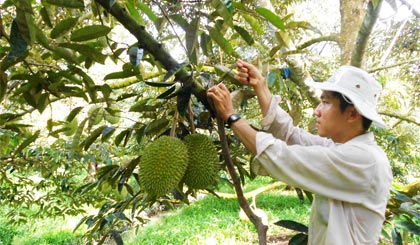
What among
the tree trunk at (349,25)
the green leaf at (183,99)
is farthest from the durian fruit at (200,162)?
the tree trunk at (349,25)

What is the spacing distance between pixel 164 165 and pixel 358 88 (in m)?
0.54

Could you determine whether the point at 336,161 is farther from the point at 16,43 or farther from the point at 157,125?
the point at 16,43

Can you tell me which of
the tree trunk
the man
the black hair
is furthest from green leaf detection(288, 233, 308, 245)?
the tree trunk

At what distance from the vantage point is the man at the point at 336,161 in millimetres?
908

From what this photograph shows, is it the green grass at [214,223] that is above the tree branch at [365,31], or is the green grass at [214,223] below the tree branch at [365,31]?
below

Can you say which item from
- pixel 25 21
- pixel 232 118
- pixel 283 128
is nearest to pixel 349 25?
pixel 283 128

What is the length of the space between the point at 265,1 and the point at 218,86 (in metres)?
1.09

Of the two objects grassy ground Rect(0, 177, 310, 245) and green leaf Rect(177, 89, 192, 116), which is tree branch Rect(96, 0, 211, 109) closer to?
green leaf Rect(177, 89, 192, 116)

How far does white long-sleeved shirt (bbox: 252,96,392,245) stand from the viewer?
0.91m

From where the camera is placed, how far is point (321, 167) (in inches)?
36.0

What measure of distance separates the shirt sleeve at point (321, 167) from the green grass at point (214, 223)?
129 inches

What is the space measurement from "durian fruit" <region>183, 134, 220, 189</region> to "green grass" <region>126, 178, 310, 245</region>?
330 centimetres

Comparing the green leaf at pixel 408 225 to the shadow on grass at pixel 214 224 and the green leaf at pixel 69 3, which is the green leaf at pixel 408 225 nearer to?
the green leaf at pixel 69 3

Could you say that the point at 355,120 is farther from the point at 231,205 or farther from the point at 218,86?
the point at 231,205
